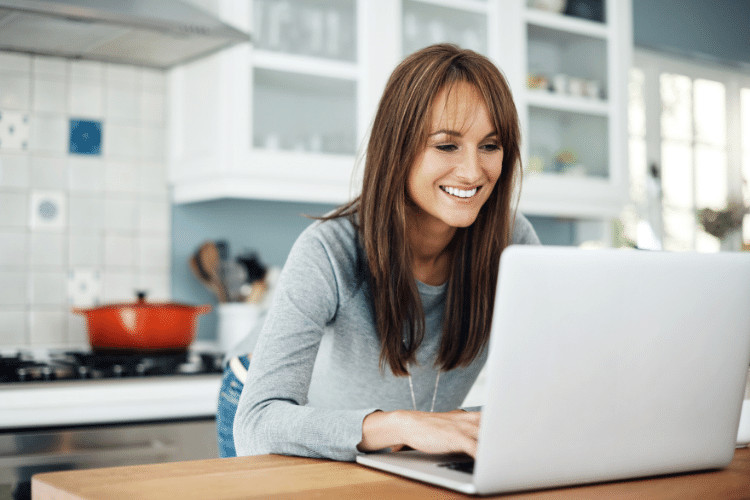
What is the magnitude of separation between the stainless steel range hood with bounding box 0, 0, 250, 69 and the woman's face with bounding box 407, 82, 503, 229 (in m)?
1.26

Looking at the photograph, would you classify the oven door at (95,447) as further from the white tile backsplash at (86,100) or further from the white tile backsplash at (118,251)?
the white tile backsplash at (86,100)

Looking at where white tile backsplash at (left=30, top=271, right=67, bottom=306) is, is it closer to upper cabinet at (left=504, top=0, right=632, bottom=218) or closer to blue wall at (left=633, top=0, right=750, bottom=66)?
upper cabinet at (left=504, top=0, right=632, bottom=218)

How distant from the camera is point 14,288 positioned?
8.39ft

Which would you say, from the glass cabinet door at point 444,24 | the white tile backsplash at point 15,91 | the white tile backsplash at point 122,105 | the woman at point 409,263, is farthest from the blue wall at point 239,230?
the woman at point 409,263

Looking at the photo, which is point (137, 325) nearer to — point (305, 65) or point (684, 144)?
point (305, 65)

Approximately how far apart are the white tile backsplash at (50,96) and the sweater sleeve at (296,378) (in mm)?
1738

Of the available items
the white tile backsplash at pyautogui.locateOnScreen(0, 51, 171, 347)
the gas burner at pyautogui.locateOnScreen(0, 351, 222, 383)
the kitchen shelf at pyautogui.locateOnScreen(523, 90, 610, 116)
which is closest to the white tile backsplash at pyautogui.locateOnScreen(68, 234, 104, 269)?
the white tile backsplash at pyautogui.locateOnScreen(0, 51, 171, 347)

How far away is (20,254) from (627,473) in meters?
2.22

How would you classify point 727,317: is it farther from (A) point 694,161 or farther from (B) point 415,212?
(A) point 694,161

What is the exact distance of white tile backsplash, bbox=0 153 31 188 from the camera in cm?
257

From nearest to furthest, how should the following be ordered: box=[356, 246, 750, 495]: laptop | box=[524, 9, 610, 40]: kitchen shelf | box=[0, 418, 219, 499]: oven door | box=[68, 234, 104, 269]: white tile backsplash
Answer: box=[356, 246, 750, 495]: laptop, box=[0, 418, 219, 499]: oven door, box=[68, 234, 104, 269]: white tile backsplash, box=[524, 9, 610, 40]: kitchen shelf

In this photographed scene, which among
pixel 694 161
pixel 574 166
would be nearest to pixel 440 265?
pixel 574 166

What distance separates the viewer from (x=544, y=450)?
2.47 ft

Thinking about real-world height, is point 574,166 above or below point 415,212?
above
